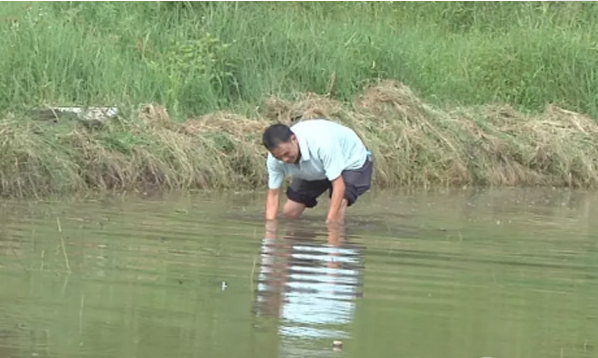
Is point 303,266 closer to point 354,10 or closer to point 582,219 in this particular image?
point 582,219

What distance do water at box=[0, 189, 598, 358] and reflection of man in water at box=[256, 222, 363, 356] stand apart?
2 cm

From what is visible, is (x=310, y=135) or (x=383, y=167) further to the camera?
(x=383, y=167)

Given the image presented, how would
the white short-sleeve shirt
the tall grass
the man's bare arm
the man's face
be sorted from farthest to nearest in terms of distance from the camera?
the tall grass, the man's bare arm, the white short-sleeve shirt, the man's face

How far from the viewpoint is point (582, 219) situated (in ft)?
46.9

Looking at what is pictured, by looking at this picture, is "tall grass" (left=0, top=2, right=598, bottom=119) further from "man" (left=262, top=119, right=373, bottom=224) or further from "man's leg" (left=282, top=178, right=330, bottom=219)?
"man" (left=262, top=119, right=373, bottom=224)

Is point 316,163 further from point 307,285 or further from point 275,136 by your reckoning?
point 307,285

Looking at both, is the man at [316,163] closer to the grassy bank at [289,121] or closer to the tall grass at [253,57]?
the grassy bank at [289,121]

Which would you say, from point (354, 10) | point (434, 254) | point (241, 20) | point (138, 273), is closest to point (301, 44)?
point (241, 20)

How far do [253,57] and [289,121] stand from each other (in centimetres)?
189

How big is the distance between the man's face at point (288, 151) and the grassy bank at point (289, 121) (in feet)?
11.7

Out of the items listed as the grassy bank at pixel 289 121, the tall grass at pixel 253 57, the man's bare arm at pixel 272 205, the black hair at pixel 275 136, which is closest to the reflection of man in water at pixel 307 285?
the man's bare arm at pixel 272 205

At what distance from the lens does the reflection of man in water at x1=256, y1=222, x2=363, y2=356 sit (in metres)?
7.12

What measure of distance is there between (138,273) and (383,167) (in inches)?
333

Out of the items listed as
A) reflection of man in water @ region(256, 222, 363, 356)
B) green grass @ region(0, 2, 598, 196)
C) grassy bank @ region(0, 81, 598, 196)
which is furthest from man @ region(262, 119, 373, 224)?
green grass @ region(0, 2, 598, 196)
